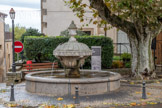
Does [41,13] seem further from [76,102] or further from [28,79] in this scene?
[76,102]

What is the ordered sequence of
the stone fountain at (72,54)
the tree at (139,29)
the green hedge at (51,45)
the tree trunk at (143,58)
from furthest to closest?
the green hedge at (51,45), the tree trunk at (143,58), the tree at (139,29), the stone fountain at (72,54)

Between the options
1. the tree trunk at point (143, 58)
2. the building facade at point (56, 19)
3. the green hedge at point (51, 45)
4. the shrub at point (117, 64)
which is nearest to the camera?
the tree trunk at point (143, 58)

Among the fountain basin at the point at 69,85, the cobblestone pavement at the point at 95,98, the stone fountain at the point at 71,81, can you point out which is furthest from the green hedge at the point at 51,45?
the fountain basin at the point at 69,85

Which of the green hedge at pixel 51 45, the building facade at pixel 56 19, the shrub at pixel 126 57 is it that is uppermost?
the building facade at pixel 56 19

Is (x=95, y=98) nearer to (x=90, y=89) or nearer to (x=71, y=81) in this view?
(x=90, y=89)

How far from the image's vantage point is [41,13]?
85.6 ft

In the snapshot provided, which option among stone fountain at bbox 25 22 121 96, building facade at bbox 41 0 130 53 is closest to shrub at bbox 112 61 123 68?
building facade at bbox 41 0 130 53

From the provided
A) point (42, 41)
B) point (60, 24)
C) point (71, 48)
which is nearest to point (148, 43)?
point (71, 48)

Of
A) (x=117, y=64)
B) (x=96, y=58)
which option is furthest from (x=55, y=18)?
(x=96, y=58)

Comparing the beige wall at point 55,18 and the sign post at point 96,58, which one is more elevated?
Result: the beige wall at point 55,18

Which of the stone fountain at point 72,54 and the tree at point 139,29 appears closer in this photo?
the stone fountain at point 72,54

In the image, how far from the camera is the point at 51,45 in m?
18.3

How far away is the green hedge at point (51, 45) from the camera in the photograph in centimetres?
1836

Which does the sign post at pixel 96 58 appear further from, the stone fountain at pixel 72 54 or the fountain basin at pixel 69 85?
the fountain basin at pixel 69 85
